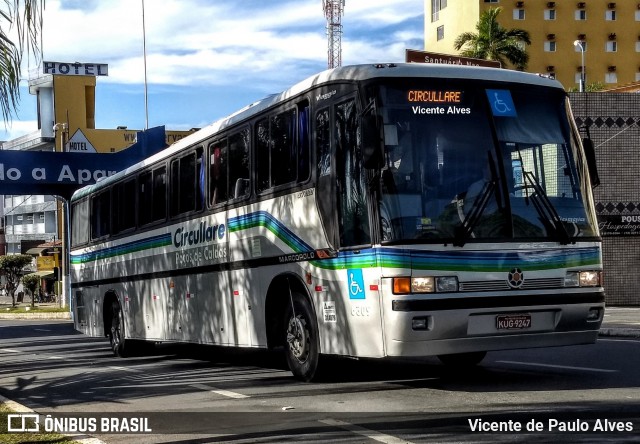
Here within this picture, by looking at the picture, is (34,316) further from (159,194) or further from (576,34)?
(576,34)

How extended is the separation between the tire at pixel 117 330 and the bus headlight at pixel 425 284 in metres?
10.1

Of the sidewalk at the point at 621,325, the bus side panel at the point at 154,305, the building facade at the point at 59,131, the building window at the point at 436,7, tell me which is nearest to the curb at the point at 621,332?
the sidewalk at the point at 621,325

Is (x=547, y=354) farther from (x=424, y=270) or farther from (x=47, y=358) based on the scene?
(x=47, y=358)

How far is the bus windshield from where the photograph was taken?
34.0 ft

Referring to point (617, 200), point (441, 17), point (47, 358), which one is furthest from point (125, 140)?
point (47, 358)

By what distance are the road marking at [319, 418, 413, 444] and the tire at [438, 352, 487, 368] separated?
438 centimetres

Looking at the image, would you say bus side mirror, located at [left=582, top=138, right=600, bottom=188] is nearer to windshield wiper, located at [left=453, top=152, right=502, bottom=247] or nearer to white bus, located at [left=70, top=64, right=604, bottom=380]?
white bus, located at [left=70, top=64, right=604, bottom=380]

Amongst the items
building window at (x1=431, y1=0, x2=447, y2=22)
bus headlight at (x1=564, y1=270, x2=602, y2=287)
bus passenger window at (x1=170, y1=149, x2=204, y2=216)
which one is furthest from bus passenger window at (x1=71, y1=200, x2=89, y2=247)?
building window at (x1=431, y1=0, x2=447, y2=22)

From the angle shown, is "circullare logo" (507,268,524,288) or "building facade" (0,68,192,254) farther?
"building facade" (0,68,192,254)

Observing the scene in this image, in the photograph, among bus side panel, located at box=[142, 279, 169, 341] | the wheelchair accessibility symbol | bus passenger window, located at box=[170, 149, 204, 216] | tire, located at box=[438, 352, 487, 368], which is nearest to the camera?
the wheelchair accessibility symbol

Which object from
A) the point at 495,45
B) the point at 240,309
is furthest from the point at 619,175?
the point at 495,45

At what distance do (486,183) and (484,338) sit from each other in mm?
1524

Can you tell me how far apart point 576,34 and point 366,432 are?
9457cm

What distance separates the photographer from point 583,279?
1097cm
